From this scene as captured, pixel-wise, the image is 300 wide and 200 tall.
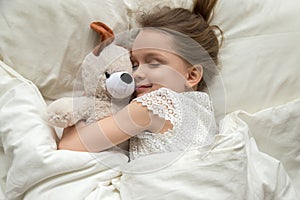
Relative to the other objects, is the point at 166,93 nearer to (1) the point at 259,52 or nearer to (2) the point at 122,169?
(2) the point at 122,169

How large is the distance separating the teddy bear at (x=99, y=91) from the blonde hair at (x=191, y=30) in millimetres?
126

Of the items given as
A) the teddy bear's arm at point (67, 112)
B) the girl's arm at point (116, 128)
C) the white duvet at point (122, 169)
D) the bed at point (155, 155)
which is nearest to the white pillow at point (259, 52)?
the bed at point (155, 155)

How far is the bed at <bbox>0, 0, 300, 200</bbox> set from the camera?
975mm

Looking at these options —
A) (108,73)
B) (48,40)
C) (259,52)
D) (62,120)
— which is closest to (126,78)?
(108,73)

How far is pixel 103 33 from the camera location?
1220mm

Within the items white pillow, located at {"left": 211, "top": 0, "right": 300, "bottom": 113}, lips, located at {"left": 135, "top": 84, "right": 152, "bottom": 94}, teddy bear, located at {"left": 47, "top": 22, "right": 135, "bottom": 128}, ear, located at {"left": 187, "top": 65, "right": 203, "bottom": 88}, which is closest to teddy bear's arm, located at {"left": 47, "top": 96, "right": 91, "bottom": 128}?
teddy bear, located at {"left": 47, "top": 22, "right": 135, "bottom": 128}

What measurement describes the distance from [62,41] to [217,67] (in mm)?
407

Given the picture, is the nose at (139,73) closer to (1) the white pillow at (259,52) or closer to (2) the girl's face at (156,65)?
(2) the girl's face at (156,65)

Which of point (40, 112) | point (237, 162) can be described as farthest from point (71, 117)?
point (237, 162)

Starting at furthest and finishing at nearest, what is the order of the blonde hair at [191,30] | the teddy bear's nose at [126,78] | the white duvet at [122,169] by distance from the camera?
the blonde hair at [191,30], the teddy bear's nose at [126,78], the white duvet at [122,169]

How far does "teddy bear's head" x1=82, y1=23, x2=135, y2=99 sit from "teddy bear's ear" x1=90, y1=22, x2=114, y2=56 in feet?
0.03

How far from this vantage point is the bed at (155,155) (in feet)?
3.20

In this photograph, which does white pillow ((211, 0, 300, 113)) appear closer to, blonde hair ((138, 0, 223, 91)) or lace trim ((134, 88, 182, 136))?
blonde hair ((138, 0, 223, 91))

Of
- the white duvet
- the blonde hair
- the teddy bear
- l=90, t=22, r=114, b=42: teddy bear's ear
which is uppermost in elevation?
the blonde hair
